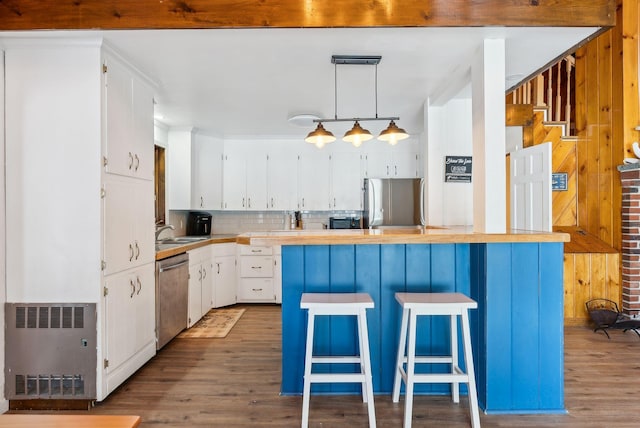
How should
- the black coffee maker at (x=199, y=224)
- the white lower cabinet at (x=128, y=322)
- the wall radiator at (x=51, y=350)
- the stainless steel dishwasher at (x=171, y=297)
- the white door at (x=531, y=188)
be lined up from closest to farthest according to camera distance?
the wall radiator at (x=51, y=350) → the white lower cabinet at (x=128, y=322) → the white door at (x=531, y=188) → the stainless steel dishwasher at (x=171, y=297) → the black coffee maker at (x=199, y=224)

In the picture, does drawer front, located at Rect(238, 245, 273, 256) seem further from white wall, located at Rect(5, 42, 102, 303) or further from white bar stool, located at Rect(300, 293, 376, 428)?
white bar stool, located at Rect(300, 293, 376, 428)

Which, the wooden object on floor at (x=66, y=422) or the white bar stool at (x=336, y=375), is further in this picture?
the white bar stool at (x=336, y=375)

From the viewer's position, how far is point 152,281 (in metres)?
3.02

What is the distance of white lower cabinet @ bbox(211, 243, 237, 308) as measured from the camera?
457cm

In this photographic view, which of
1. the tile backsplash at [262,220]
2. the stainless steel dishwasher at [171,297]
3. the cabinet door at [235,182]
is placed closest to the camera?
the stainless steel dishwasher at [171,297]

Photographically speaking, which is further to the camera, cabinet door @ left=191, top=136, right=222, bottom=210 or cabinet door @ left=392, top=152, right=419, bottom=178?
cabinet door @ left=392, top=152, right=419, bottom=178

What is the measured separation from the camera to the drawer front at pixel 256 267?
4930 millimetres

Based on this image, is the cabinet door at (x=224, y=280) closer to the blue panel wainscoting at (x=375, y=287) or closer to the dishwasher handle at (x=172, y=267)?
the dishwasher handle at (x=172, y=267)

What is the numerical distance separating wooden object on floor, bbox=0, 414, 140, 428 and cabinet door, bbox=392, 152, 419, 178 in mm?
4616

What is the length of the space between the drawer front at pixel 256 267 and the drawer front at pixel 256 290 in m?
0.06

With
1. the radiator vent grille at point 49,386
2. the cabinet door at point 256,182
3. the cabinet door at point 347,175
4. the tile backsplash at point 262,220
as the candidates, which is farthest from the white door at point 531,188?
the radiator vent grille at point 49,386

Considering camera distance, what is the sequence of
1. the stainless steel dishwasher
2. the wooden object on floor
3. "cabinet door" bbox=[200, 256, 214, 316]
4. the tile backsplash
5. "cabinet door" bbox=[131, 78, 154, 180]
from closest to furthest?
the wooden object on floor, "cabinet door" bbox=[131, 78, 154, 180], the stainless steel dishwasher, "cabinet door" bbox=[200, 256, 214, 316], the tile backsplash

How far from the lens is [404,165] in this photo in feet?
17.4

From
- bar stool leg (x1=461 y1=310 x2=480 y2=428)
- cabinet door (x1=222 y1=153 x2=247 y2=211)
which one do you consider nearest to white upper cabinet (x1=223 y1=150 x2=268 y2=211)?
cabinet door (x1=222 y1=153 x2=247 y2=211)
